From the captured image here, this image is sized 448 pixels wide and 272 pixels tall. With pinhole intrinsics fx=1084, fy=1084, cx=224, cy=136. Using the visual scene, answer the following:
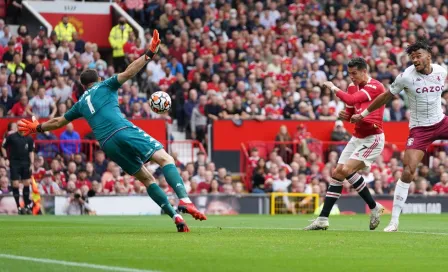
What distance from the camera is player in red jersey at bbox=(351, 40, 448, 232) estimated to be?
15039 millimetres

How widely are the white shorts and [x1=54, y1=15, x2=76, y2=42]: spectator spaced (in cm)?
1676

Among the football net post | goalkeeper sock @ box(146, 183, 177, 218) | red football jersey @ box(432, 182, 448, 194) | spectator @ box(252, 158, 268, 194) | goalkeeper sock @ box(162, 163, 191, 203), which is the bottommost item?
the football net post

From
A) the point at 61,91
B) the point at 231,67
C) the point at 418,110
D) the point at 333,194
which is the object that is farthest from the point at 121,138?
the point at 231,67

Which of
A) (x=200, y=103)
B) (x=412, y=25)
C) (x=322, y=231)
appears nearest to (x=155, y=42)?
(x=322, y=231)

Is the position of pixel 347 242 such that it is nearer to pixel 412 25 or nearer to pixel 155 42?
pixel 155 42

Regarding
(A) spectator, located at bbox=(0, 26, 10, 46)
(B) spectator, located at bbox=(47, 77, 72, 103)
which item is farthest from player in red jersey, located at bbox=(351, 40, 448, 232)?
(A) spectator, located at bbox=(0, 26, 10, 46)

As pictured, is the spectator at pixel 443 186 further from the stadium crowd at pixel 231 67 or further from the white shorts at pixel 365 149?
the white shorts at pixel 365 149

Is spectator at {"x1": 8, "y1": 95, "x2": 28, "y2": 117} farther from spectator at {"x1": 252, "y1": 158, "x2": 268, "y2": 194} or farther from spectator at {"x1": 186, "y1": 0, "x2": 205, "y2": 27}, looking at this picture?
spectator at {"x1": 186, "y1": 0, "x2": 205, "y2": 27}

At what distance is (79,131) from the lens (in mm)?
29297

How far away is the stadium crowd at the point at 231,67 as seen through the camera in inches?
1117

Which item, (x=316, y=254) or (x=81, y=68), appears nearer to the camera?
(x=316, y=254)

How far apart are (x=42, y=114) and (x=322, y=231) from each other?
48.0 feet

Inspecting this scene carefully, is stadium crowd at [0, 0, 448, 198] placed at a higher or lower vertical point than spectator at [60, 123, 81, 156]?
higher

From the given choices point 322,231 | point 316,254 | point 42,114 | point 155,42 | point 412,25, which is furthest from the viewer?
point 412,25
